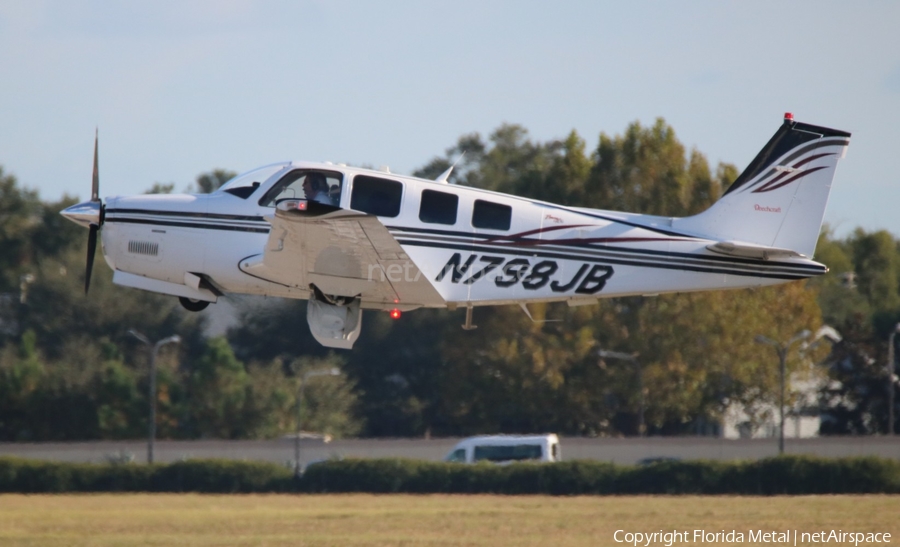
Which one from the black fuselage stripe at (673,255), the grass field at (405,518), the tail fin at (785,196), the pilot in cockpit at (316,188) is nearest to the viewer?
the pilot in cockpit at (316,188)

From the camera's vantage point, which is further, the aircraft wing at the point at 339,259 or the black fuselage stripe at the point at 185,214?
the black fuselage stripe at the point at 185,214

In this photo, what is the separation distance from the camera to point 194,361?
201ft

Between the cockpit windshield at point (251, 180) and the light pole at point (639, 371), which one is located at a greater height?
the cockpit windshield at point (251, 180)

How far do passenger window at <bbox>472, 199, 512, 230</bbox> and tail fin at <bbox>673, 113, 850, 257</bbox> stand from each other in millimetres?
2644

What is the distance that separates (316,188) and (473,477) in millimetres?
17677

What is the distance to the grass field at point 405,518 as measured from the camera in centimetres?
2092

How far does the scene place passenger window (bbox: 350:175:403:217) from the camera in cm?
1446

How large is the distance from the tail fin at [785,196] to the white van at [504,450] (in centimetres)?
2112

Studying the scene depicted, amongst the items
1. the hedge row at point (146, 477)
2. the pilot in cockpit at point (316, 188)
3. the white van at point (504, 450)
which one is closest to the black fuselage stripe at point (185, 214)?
the pilot in cockpit at point (316, 188)

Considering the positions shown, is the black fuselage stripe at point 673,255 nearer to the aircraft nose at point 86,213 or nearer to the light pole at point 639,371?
the aircraft nose at point 86,213

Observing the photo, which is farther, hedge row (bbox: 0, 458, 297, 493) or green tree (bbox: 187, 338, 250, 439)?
green tree (bbox: 187, 338, 250, 439)

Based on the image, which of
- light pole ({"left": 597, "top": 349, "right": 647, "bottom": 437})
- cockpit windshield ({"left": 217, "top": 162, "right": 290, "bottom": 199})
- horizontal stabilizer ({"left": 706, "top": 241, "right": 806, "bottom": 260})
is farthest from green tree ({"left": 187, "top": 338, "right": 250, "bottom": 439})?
horizontal stabilizer ({"left": 706, "top": 241, "right": 806, "bottom": 260})

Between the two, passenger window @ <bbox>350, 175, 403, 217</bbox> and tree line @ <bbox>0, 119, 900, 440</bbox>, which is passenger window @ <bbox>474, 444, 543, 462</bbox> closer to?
tree line @ <bbox>0, 119, 900, 440</bbox>

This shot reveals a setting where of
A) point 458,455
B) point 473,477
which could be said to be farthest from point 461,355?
point 473,477
